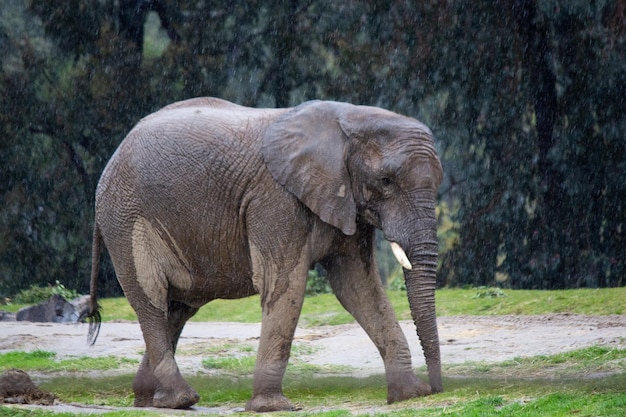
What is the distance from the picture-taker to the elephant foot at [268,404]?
29.4 ft

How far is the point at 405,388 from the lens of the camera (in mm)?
9188

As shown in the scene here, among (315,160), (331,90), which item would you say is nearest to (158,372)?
(315,160)

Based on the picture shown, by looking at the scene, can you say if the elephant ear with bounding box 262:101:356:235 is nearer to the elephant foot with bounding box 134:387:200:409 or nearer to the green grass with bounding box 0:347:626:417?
the green grass with bounding box 0:347:626:417

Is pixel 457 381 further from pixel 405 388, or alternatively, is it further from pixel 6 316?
pixel 6 316

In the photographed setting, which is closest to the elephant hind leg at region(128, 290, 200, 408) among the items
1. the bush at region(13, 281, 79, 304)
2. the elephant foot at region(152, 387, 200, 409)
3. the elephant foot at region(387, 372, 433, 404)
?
the elephant foot at region(152, 387, 200, 409)

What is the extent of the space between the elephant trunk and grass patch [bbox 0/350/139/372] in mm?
4884

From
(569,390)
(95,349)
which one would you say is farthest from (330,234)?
(95,349)

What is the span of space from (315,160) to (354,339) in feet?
17.1

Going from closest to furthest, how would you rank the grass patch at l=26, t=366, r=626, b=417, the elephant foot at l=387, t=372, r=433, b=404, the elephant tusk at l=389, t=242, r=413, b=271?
the grass patch at l=26, t=366, r=626, b=417, the elephant tusk at l=389, t=242, r=413, b=271, the elephant foot at l=387, t=372, r=433, b=404

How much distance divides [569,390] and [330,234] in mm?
2101

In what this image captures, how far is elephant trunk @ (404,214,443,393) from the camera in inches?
351

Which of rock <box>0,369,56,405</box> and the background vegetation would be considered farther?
the background vegetation

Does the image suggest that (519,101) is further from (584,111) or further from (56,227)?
(56,227)

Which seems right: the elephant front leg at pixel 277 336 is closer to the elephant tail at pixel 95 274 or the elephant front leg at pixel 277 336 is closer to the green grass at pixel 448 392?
the green grass at pixel 448 392
